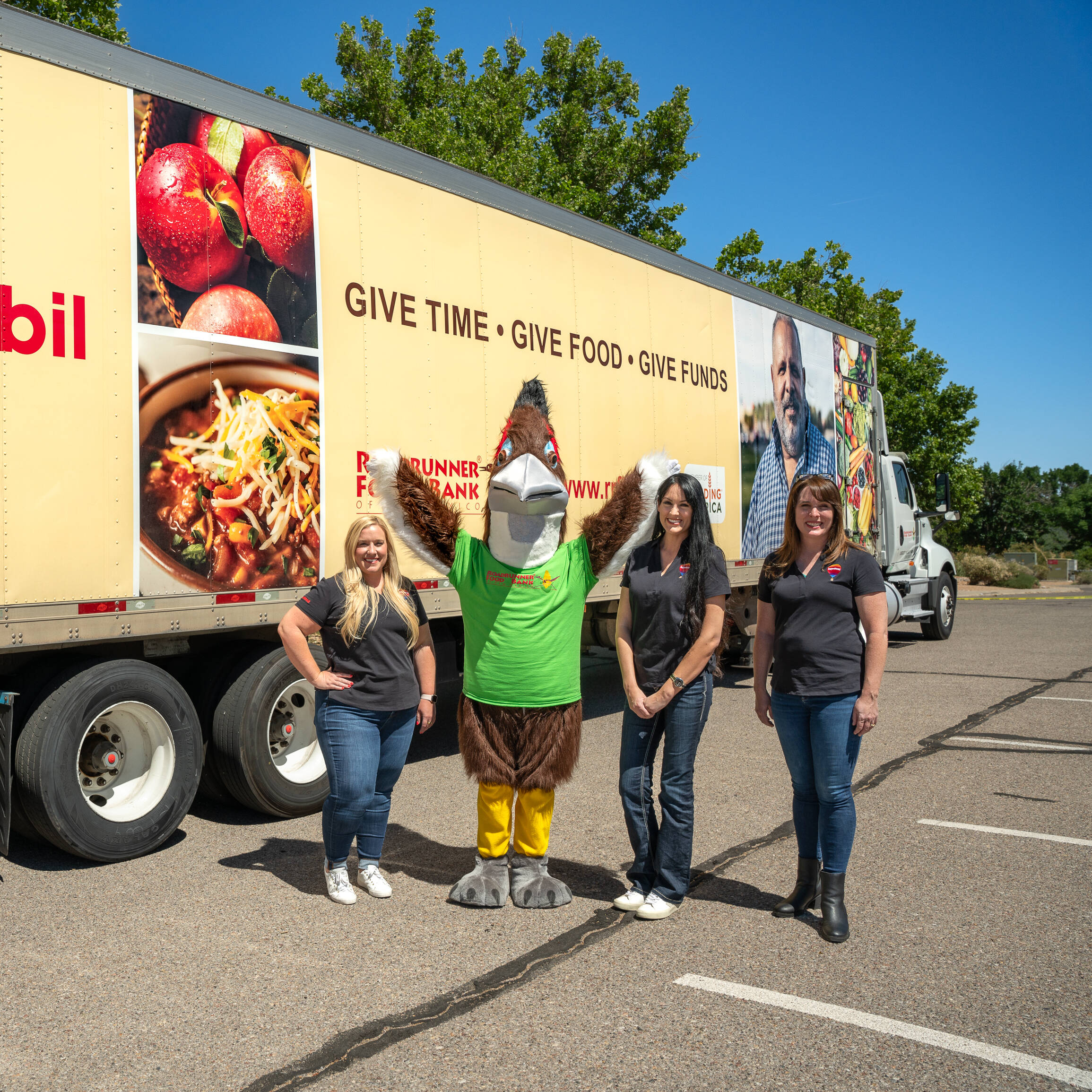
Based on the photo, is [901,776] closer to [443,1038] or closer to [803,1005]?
[803,1005]

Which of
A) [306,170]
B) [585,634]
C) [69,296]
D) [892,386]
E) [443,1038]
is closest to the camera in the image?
[443,1038]

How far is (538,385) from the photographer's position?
4727mm

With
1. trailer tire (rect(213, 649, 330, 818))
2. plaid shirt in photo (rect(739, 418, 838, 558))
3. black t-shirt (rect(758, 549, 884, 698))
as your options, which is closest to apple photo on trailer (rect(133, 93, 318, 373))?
trailer tire (rect(213, 649, 330, 818))

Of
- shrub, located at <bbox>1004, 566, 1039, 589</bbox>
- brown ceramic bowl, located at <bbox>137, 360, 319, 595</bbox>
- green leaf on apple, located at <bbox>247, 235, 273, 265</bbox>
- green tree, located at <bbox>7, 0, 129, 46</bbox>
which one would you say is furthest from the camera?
shrub, located at <bbox>1004, 566, 1039, 589</bbox>

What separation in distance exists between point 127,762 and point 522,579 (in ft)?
7.62

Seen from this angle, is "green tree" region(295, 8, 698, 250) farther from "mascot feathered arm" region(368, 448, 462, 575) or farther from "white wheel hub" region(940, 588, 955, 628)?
"mascot feathered arm" region(368, 448, 462, 575)

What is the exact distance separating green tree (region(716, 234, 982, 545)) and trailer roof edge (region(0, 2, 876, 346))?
17.7 m

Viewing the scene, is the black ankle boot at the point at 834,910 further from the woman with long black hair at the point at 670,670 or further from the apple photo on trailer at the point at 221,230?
the apple photo on trailer at the point at 221,230

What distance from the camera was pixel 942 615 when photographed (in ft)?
49.2

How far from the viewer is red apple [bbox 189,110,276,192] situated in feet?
17.1

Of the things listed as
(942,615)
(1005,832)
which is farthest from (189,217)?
(942,615)

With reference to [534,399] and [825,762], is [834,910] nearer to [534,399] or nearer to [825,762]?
[825,762]

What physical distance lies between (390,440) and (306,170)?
156cm

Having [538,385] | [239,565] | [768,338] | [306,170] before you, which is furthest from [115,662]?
[768,338]
